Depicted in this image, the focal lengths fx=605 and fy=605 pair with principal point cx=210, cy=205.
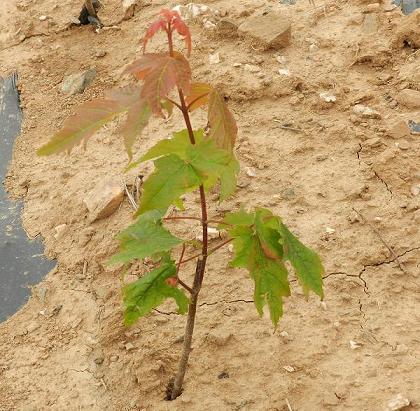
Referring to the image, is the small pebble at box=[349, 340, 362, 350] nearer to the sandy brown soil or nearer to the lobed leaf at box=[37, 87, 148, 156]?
the sandy brown soil

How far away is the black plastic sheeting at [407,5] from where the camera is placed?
447 cm

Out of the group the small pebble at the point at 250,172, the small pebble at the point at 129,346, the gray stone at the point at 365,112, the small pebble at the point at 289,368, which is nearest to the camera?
the small pebble at the point at 289,368

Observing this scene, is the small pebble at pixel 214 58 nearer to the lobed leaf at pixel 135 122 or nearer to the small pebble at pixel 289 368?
the small pebble at pixel 289 368

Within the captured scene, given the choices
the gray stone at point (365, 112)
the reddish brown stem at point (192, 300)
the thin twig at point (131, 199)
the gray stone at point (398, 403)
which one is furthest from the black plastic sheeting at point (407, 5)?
the gray stone at point (398, 403)

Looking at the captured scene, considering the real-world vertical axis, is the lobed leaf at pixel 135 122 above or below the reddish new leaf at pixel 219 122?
above

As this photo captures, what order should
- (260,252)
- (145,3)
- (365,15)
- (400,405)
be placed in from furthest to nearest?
1. (145,3)
2. (365,15)
3. (400,405)
4. (260,252)

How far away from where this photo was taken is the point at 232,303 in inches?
105

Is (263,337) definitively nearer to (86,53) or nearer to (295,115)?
(295,115)

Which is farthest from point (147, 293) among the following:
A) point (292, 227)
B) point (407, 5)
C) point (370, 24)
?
point (407, 5)

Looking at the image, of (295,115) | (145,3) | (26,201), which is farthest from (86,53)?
(295,115)

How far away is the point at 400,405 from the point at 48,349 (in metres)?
1.51

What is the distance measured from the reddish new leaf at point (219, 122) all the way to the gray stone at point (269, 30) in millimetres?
2481

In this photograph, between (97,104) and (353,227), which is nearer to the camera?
(97,104)

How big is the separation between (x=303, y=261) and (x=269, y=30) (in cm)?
266
